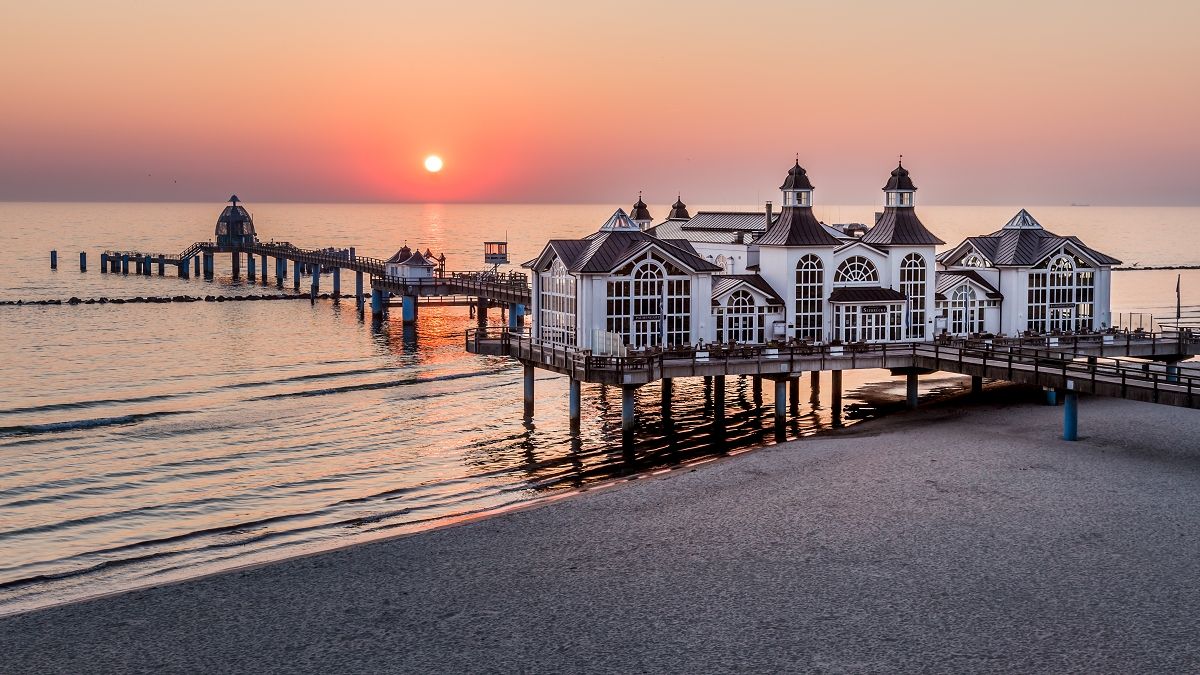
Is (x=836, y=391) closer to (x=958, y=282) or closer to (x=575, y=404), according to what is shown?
(x=958, y=282)

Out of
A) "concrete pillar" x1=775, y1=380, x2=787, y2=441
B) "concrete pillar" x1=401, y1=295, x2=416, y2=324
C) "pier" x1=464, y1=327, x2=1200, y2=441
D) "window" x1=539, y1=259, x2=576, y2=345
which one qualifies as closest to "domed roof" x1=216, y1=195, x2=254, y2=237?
"concrete pillar" x1=401, y1=295, x2=416, y2=324

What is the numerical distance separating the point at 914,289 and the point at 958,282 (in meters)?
2.79

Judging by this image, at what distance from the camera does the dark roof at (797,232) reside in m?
49.2

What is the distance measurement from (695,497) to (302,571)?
10.7 meters

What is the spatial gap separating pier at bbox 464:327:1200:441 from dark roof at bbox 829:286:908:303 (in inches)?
92.3

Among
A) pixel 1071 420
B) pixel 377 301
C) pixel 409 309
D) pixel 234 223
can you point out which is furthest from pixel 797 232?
pixel 234 223

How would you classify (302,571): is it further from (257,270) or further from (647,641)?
(257,270)

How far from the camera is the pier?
1464 inches

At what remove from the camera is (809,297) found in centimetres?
4962

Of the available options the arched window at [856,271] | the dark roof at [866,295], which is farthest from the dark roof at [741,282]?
the arched window at [856,271]

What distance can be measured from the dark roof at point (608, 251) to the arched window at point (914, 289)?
9.66m

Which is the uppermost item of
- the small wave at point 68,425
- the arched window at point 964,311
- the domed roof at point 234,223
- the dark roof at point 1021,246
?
the domed roof at point 234,223

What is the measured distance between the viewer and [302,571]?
25359 millimetres

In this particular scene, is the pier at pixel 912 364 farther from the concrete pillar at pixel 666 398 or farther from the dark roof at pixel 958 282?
the dark roof at pixel 958 282
